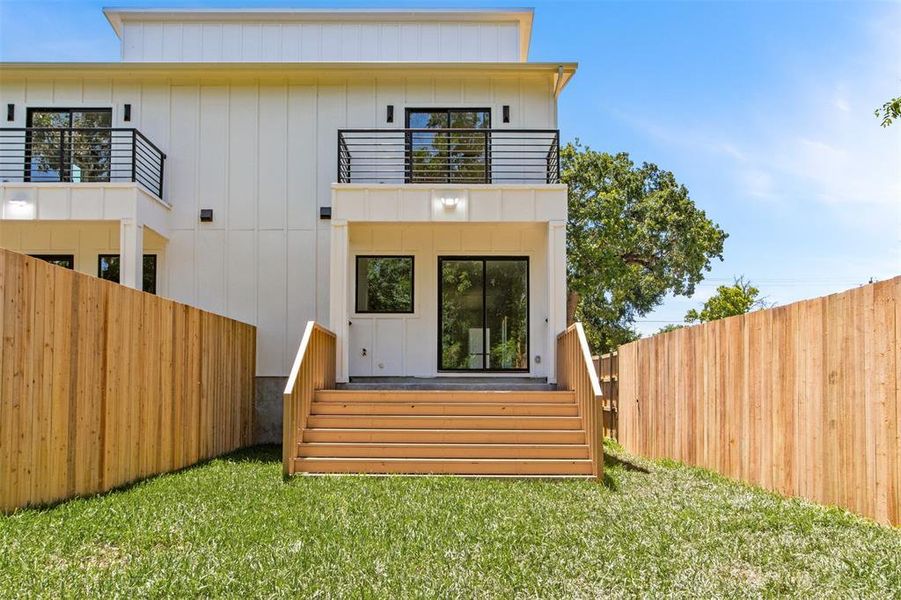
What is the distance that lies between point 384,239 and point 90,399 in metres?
6.64

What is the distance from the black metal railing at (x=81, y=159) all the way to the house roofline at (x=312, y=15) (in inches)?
136

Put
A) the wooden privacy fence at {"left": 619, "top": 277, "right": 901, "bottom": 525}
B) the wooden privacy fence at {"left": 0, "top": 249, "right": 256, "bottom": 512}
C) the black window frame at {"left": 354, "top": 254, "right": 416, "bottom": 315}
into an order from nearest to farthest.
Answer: the wooden privacy fence at {"left": 619, "top": 277, "right": 901, "bottom": 525}
the wooden privacy fence at {"left": 0, "top": 249, "right": 256, "bottom": 512}
the black window frame at {"left": 354, "top": 254, "right": 416, "bottom": 315}

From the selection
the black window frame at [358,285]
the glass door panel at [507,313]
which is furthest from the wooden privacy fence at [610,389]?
the black window frame at [358,285]

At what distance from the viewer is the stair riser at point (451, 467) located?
816 centimetres

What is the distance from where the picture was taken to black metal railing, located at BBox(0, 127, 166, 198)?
12352 millimetres

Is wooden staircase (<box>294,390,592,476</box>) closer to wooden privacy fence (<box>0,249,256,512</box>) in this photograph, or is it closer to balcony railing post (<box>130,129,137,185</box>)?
wooden privacy fence (<box>0,249,256,512</box>)

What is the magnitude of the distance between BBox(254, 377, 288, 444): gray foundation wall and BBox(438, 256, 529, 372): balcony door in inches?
111

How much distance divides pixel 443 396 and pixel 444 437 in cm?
94

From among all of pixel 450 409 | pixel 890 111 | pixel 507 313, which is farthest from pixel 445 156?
pixel 890 111

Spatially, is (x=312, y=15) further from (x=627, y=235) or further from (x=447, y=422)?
(x=627, y=235)

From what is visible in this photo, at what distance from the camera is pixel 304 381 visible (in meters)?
9.02

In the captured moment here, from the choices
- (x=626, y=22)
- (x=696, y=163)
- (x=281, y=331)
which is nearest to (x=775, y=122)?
(x=696, y=163)

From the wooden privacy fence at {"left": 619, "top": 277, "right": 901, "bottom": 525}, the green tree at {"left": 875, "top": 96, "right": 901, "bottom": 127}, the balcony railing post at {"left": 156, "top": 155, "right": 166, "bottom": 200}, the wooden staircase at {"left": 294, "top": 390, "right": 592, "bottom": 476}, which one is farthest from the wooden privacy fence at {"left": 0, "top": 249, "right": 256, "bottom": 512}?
the green tree at {"left": 875, "top": 96, "right": 901, "bottom": 127}

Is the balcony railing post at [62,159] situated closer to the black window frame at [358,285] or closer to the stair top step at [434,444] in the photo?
the black window frame at [358,285]
